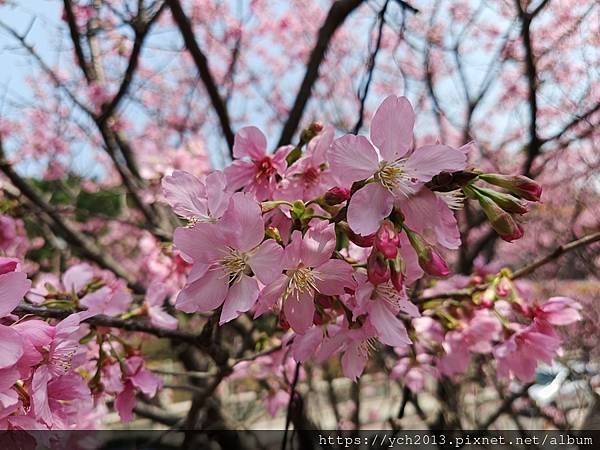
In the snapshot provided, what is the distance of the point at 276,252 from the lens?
824 mm

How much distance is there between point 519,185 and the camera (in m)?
0.84

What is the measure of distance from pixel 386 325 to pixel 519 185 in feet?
1.11

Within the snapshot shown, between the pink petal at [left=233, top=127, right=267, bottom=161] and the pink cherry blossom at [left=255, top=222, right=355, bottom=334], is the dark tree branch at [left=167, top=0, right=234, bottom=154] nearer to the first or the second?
the pink petal at [left=233, top=127, right=267, bottom=161]

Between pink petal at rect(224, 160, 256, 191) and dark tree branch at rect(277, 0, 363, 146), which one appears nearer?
pink petal at rect(224, 160, 256, 191)

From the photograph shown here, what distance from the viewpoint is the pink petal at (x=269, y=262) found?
2.69ft

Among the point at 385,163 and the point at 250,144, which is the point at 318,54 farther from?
the point at 385,163

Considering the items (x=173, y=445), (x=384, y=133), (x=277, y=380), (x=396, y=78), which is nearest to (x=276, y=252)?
(x=384, y=133)

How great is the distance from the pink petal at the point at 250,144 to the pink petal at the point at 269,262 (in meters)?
0.37

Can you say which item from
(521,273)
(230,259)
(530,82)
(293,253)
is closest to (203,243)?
(230,259)

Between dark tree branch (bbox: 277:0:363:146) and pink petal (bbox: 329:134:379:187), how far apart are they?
143 cm

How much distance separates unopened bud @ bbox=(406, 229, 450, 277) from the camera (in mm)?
844

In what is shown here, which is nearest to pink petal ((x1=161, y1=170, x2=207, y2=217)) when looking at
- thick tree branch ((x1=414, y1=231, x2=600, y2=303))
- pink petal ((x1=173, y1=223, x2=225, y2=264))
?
pink petal ((x1=173, y1=223, x2=225, y2=264))

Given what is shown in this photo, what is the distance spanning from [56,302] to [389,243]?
0.87 meters

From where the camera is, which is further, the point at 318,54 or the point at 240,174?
the point at 318,54
